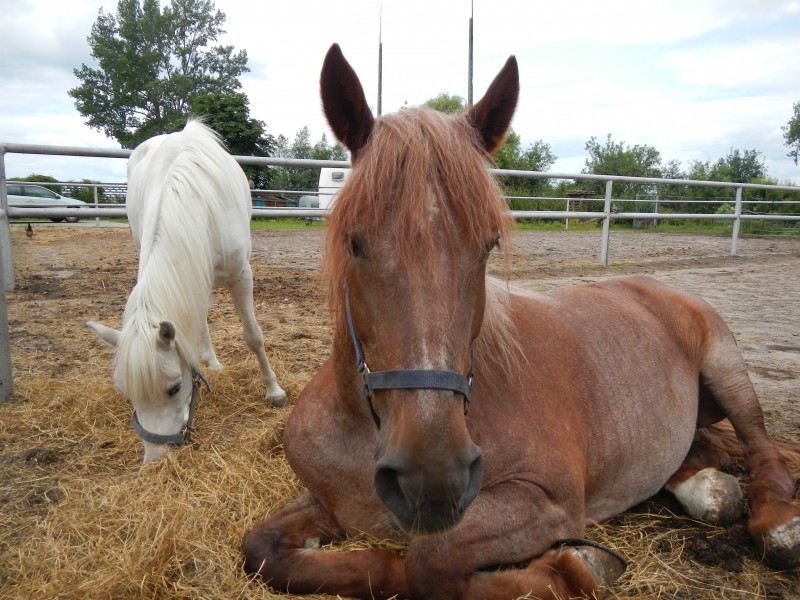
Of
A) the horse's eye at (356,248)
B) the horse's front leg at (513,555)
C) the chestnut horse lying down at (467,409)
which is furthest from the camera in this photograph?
the horse's front leg at (513,555)

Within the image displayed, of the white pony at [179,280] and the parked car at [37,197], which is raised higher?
the parked car at [37,197]

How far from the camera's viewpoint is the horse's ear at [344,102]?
1.80m

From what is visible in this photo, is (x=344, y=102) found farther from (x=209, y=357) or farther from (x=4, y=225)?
(x=4, y=225)

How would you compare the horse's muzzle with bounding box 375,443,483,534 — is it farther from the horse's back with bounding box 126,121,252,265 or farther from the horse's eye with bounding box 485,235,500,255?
the horse's back with bounding box 126,121,252,265

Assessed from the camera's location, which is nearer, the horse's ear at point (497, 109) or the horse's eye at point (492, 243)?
the horse's eye at point (492, 243)

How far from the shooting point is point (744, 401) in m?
2.88

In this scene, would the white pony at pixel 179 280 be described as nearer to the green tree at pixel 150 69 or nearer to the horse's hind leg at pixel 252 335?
the horse's hind leg at pixel 252 335

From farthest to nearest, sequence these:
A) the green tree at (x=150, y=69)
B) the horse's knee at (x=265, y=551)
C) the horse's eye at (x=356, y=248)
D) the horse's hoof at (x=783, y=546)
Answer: the green tree at (x=150, y=69) < the horse's hoof at (x=783, y=546) < the horse's knee at (x=265, y=551) < the horse's eye at (x=356, y=248)

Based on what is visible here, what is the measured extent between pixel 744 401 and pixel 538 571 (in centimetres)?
171

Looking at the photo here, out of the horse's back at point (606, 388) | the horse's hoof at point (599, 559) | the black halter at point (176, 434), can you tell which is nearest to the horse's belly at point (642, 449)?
the horse's back at point (606, 388)

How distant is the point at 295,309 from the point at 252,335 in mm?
2564

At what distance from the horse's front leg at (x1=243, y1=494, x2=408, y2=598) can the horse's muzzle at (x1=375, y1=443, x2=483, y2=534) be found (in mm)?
571

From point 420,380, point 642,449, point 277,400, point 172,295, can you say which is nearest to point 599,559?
point 642,449

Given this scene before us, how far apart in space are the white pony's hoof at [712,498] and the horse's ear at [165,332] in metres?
2.75
